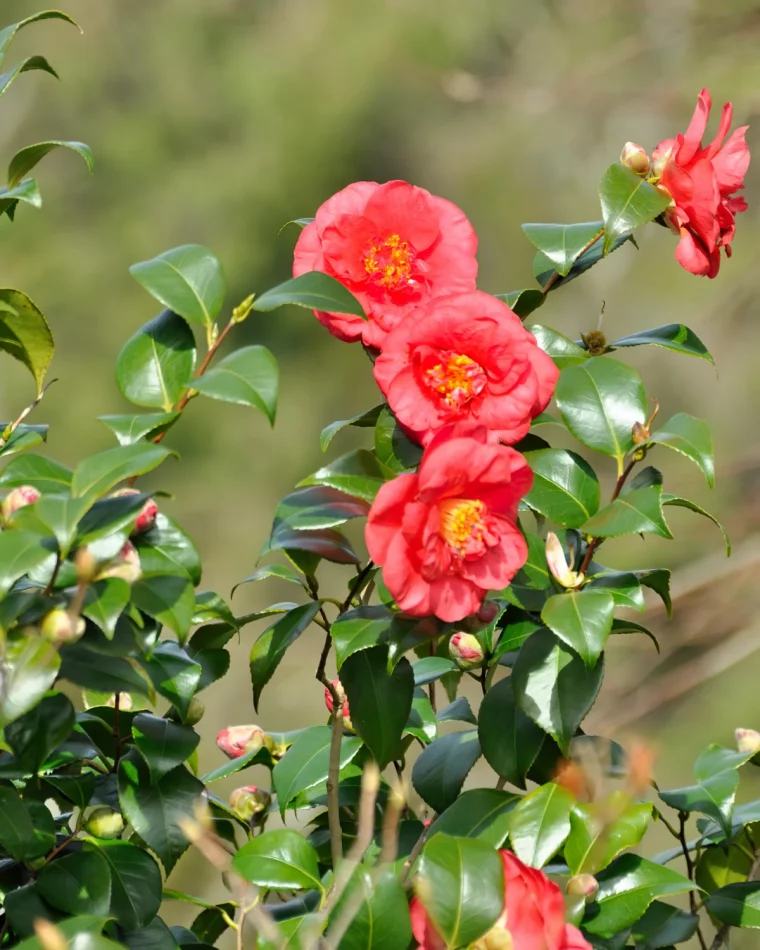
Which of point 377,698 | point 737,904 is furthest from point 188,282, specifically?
point 737,904

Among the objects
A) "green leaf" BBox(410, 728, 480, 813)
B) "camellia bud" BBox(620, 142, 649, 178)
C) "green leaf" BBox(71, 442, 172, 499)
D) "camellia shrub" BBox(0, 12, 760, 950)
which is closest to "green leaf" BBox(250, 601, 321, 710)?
"camellia shrub" BBox(0, 12, 760, 950)

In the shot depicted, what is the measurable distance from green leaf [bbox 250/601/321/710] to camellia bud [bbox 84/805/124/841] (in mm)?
124

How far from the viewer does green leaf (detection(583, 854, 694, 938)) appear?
61 cm

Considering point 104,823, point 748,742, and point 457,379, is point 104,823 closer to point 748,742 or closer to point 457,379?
point 457,379

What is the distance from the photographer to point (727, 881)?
0.77 m

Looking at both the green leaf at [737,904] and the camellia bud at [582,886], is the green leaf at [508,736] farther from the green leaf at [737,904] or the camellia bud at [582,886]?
the green leaf at [737,904]

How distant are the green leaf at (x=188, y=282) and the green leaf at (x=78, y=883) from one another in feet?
0.94

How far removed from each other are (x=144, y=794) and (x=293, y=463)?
208 cm

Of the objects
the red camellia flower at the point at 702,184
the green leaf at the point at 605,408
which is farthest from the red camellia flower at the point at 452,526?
the red camellia flower at the point at 702,184

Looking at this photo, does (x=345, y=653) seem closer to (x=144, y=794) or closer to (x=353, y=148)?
(x=144, y=794)

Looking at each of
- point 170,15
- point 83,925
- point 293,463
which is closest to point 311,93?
point 170,15

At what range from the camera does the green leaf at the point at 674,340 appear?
26.3 inches

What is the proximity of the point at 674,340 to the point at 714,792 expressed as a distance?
11.2 inches

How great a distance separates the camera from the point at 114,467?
49 cm
